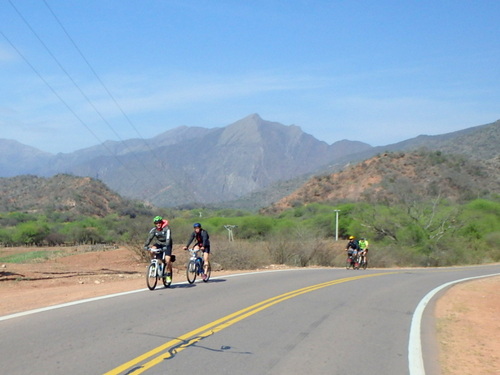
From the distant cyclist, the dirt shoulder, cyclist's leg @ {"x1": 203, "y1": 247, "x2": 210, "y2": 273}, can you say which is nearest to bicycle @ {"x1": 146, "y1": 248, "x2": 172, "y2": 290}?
the dirt shoulder

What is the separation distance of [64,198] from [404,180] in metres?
51.4

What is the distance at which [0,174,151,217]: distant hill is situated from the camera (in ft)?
273

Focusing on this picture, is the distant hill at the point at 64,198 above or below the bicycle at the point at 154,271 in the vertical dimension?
above

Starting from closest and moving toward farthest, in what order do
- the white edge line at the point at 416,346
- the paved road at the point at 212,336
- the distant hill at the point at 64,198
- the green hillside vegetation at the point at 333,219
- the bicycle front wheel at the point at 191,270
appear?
the paved road at the point at 212,336 < the white edge line at the point at 416,346 < the bicycle front wheel at the point at 191,270 < the green hillside vegetation at the point at 333,219 < the distant hill at the point at 64,198

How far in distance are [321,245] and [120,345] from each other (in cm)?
2966

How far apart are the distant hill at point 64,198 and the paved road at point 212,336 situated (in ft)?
215

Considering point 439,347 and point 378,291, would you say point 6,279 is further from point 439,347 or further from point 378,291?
point 439,347

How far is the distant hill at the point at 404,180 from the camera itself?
278 ft

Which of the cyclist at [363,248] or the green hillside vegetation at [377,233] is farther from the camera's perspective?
the green hillside vegetation at [377,233]

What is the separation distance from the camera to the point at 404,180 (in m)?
87.1

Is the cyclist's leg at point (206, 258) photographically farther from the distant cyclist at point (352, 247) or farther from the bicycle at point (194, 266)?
the distant cyclist at point (352, 247)

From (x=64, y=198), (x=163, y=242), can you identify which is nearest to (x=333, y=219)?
(x=64, y=198)

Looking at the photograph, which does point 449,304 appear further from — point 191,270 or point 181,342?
point 181,342

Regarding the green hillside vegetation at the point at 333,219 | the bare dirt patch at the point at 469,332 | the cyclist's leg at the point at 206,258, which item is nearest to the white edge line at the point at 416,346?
the bare dirt patch at the point at 469,332
